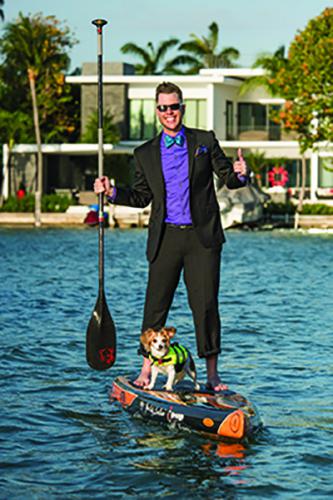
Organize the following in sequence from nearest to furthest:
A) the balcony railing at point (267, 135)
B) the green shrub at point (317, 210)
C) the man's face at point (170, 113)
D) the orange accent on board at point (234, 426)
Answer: the orange accent on board at point (234, 426) → the man's face at point (170, 113) → the green shrub at point (317, 210) → the balcony railing at point (267, 135)

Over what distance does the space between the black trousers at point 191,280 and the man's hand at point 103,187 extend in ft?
1.84

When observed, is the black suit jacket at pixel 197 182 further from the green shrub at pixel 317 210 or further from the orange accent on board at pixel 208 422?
the green shrub at pixel 317 210

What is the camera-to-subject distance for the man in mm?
9742

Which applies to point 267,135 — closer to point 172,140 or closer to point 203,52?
point 203,52

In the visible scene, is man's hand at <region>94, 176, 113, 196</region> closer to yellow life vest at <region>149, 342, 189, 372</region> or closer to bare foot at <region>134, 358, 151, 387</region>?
yellow life vest at <region>149, 342, 189, 372</region>

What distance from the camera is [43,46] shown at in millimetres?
70812

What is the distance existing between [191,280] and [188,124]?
64.5 meters

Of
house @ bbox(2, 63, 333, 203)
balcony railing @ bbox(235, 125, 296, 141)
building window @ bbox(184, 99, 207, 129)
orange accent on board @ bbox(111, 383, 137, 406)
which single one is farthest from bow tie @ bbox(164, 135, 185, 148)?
balcony railing @ bbox(235, 125, 296, 141)

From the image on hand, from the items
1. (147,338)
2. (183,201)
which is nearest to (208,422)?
(147,338)

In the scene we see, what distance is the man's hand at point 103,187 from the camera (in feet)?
31.8

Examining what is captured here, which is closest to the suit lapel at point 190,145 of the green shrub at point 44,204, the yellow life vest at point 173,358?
the yellow life vest at point 173,358

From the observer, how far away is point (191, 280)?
10.0 meters

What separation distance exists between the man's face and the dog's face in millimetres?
1632

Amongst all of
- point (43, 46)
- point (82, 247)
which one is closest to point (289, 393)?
point (82, 247)
